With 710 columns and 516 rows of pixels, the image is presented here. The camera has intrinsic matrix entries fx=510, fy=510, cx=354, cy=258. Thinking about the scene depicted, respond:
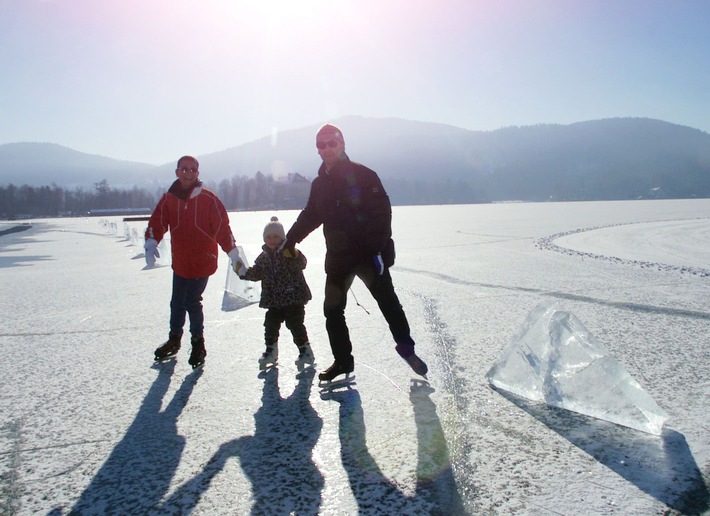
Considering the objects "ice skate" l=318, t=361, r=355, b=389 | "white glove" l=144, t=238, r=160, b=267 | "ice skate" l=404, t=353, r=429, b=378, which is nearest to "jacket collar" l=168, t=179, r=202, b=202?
"white glove" l=144, t=238, r=160, b=267

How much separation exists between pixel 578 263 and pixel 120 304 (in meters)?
7.43

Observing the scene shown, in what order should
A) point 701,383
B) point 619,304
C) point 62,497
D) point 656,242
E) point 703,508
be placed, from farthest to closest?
point 656,242
point 619,304
point 701,383
point 62,497
point 703,508

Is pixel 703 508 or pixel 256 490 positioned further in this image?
pixel 256 490

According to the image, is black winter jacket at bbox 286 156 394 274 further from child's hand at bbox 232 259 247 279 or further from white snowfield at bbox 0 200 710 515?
child's hand at bbox 232 259 247 279

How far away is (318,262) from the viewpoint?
10.1m

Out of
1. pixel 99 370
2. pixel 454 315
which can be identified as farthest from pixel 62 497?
pixel 454 315

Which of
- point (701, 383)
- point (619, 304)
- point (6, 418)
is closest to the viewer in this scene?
point (6, 418)

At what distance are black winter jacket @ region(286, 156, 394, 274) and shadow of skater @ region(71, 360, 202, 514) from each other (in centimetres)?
128

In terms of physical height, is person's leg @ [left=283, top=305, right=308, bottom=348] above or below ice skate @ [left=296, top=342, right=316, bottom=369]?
above

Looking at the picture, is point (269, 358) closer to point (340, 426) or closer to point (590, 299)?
point (340, 426)

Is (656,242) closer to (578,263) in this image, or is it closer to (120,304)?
(578,263)

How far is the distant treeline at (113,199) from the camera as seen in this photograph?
118125 mm

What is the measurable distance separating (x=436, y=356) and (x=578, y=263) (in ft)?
21.2

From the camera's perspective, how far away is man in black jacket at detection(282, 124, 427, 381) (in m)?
3.13
